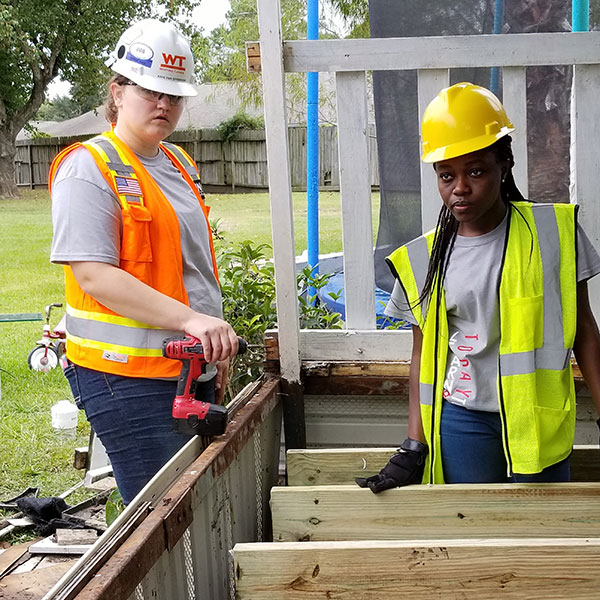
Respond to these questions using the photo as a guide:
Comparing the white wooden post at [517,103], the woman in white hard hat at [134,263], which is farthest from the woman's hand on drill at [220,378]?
the white wooden post at [517,103]

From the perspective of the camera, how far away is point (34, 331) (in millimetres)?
9914

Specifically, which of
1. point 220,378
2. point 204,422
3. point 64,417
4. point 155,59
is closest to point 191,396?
point 204,422

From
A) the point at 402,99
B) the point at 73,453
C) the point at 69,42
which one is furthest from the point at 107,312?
the point at 69,42

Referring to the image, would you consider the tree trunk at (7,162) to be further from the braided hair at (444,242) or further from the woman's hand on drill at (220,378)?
the braided hair at (444,242)

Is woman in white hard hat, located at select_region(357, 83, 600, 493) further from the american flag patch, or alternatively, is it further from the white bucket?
the white bucket

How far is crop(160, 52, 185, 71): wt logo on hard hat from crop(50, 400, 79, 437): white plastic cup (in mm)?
4078

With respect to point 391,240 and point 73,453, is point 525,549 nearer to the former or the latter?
point 391,240

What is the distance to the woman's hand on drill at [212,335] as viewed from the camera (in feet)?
7.77

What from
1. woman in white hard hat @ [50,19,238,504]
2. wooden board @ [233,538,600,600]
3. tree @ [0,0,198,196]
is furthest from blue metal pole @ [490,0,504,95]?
tree @ [0,0,198,196]

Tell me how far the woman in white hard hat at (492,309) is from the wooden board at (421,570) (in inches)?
13.1

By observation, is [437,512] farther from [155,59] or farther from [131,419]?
[155,59]

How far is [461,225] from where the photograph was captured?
2488 millimetres

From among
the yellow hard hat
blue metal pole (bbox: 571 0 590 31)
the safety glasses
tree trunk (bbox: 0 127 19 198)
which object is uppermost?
tree trunk (bbox: 0 127 19 198)

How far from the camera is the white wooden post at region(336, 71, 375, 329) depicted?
10.6 feet
